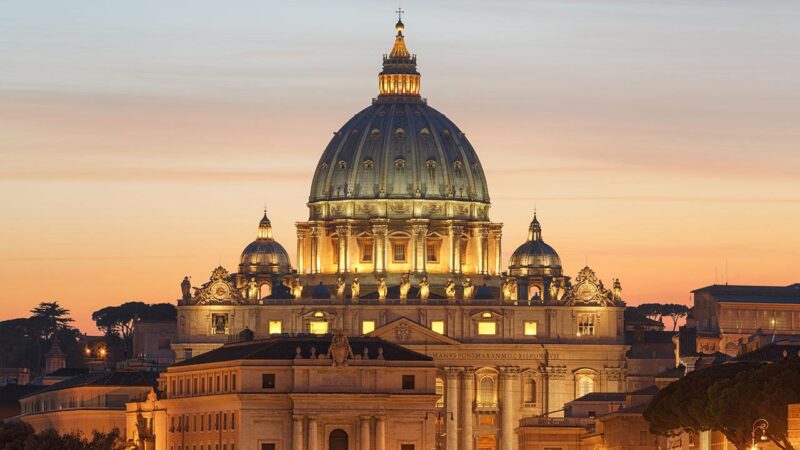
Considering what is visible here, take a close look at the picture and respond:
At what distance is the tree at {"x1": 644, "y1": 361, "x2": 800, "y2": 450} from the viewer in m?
144

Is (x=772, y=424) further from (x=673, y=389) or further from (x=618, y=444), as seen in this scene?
(x=618, y=444)

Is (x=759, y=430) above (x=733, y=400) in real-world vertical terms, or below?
below

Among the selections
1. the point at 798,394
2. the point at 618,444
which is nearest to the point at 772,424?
the point at 798,394

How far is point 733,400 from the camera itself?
148 m

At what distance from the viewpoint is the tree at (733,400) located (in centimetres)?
14362

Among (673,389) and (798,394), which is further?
(673,389)

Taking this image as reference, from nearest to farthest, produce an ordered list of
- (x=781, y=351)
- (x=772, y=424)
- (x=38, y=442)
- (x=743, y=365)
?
1. (x=772, y=424)
2. (x=743, y=365)
3. (x=781, y=351)
4. (x=38, y=442)

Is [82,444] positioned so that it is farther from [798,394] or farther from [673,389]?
[798,394]

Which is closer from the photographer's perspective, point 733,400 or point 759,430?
point 759,430

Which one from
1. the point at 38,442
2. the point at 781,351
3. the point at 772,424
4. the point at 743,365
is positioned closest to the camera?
the point at 772,424

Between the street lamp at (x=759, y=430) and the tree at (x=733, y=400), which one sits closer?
the street lamp at (x=759, y=430)

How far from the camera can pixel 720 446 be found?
16750 centimetres

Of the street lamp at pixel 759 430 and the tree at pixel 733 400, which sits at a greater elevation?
the tree at pixel 733 400

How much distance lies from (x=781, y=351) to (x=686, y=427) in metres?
17.3
